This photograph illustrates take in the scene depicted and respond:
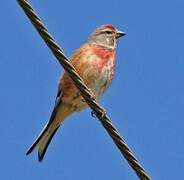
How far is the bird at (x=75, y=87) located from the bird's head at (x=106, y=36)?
0.36m

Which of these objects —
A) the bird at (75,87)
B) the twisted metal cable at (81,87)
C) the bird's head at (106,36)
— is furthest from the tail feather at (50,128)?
the twisted metal cable at (81,87)

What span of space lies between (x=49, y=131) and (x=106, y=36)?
156cm

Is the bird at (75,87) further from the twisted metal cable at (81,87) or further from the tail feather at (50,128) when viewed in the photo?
the twisted metal cable at (81,87)

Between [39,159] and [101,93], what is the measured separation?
96cm

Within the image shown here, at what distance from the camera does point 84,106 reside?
6801 millimetres

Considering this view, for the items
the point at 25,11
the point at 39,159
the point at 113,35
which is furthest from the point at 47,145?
the point at 25,11

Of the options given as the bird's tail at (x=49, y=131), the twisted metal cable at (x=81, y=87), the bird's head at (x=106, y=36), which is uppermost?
the bird's head at (x=106, y=36)

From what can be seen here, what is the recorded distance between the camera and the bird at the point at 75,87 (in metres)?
6.73

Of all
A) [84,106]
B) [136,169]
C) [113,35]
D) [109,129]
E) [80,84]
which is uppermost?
[113,35]

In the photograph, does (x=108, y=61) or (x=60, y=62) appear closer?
(x=60, y=62)

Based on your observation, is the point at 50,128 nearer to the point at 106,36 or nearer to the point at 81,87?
the point at 106,36

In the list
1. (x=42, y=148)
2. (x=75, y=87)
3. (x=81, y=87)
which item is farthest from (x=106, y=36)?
(x=81, y=87)

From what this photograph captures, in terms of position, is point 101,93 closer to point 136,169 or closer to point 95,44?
point 95,44

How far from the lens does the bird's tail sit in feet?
21.9
